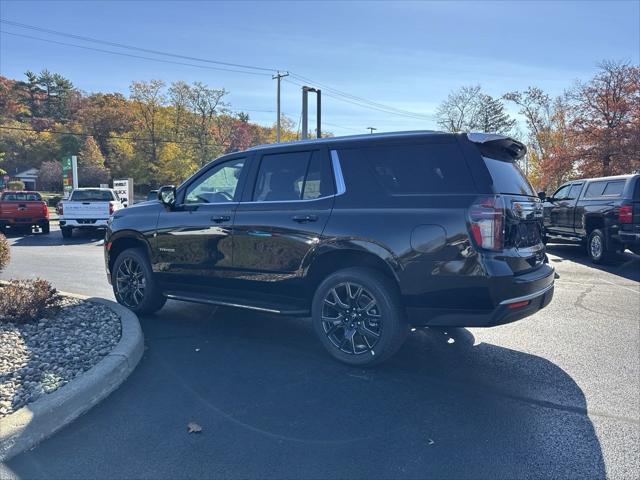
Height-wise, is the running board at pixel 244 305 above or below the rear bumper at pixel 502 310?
below

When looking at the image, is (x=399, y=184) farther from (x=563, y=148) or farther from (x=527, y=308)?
(x=563, y=148)

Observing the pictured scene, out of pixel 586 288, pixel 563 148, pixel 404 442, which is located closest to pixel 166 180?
pixel 563 148

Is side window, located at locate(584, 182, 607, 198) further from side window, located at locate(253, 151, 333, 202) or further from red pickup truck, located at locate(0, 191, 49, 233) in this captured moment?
red pickup truck, located at locate(0, 191, 49, 233)

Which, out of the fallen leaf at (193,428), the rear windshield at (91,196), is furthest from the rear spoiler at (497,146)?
the rear windshield at (91,196)

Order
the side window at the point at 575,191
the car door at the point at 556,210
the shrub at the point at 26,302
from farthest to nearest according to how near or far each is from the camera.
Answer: the car door at the point at 556,210 < the side window at the point at 575,191 < the shrub at the point at 26,302

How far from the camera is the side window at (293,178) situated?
4.53m

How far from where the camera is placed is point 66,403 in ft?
10.6

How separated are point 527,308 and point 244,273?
267 centimetres

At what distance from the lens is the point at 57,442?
3008mm

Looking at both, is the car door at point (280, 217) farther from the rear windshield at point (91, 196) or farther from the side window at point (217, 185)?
the rear windshield at point (91, 196)

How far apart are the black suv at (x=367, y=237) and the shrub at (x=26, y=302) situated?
1.27m

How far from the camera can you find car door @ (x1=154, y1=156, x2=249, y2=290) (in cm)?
507

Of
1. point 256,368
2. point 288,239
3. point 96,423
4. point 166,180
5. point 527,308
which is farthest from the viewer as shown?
point 166,180

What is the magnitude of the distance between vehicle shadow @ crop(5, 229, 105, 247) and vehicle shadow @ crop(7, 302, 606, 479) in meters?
12.2
